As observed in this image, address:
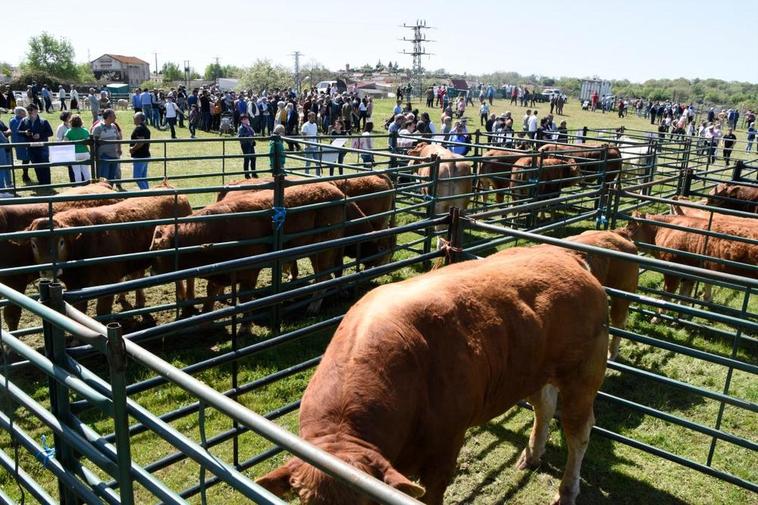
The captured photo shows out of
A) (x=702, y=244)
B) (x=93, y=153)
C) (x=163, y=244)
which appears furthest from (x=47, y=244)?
(x=702, y=244)

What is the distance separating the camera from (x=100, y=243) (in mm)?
6695

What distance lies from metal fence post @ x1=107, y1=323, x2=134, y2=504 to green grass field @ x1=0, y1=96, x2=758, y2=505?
2.11 meters

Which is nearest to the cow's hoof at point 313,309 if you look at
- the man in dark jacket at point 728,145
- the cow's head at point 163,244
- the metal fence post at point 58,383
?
the cow's head at point 163,244

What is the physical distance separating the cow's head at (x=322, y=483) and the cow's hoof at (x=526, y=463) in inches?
102

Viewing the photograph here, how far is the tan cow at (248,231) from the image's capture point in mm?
6957

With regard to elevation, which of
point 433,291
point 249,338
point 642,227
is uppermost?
point 433,291

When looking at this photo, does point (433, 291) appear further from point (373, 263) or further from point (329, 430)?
point (373, 263)

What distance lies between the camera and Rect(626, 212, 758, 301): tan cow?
7617 millimetres

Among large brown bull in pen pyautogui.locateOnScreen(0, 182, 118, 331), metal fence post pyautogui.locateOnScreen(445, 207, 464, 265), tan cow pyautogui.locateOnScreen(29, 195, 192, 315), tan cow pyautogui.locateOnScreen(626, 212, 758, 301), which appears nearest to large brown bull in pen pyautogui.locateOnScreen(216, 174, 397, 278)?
tan cow pyautogui.locateOnScreen(29, 195, 192, 315)

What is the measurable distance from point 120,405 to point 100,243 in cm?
511

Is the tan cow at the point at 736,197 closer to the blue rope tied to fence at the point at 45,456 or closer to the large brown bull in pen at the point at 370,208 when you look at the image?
the large brown bull in pen at the point at 370,208

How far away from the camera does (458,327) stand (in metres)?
3.29

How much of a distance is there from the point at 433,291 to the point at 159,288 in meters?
6.12

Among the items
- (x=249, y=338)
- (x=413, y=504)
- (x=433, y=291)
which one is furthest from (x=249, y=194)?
(x=413, y=504)
